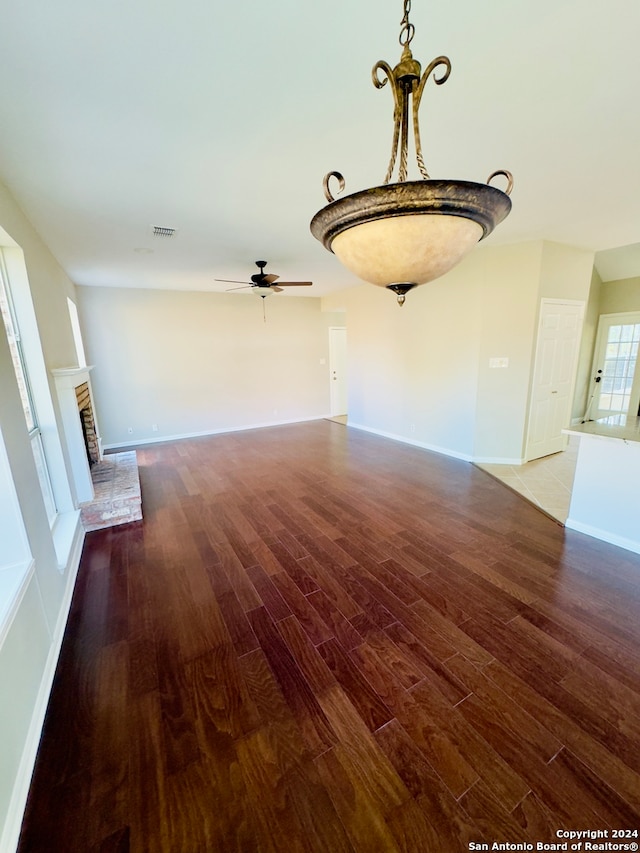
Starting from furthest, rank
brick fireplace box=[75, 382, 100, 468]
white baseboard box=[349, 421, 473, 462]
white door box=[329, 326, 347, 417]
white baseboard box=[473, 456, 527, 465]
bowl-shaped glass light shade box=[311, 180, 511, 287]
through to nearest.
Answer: white door box=[329, 326, 347, 417]
white baseboard box=[349, 421, 473, 462]
white baseboard box=[473, 456, 527, 465]
brick fireplace box=[75, 382, 100, 468]
bowl-shaped glass light shade box=[311, 180, 511, 287]

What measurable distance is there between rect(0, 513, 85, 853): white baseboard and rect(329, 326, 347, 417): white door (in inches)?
248

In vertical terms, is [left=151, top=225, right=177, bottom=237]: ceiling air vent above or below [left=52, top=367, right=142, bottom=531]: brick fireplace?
above

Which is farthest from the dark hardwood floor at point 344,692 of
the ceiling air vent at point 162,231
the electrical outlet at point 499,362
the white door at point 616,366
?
the white door at point 616,366

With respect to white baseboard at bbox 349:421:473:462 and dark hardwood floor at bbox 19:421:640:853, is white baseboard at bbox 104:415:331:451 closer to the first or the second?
white baseboard at bbox 349:421:473:462

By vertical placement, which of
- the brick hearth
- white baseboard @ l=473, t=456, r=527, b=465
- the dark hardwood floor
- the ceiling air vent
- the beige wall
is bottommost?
the dark hardwood floor

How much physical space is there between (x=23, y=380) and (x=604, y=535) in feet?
15.5

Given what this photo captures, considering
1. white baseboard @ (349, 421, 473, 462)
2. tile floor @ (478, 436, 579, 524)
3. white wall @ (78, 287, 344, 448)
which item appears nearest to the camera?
tile floor @ (478, 436, 579, 524)

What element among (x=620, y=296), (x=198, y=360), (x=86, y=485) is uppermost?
(x=620, y=296)

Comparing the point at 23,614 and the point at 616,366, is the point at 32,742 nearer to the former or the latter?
the point at 23,614

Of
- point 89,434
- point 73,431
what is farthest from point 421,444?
point 89,434

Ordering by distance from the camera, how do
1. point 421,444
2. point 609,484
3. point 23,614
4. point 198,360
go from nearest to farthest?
point 23,614 → point 609,484 → point 421,444 → point 198,360

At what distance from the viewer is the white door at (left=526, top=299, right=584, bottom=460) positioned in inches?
169

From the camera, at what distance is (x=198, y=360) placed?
6426mm

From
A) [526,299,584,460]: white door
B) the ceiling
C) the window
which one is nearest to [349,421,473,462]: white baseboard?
[526,299,584,460]: white door
